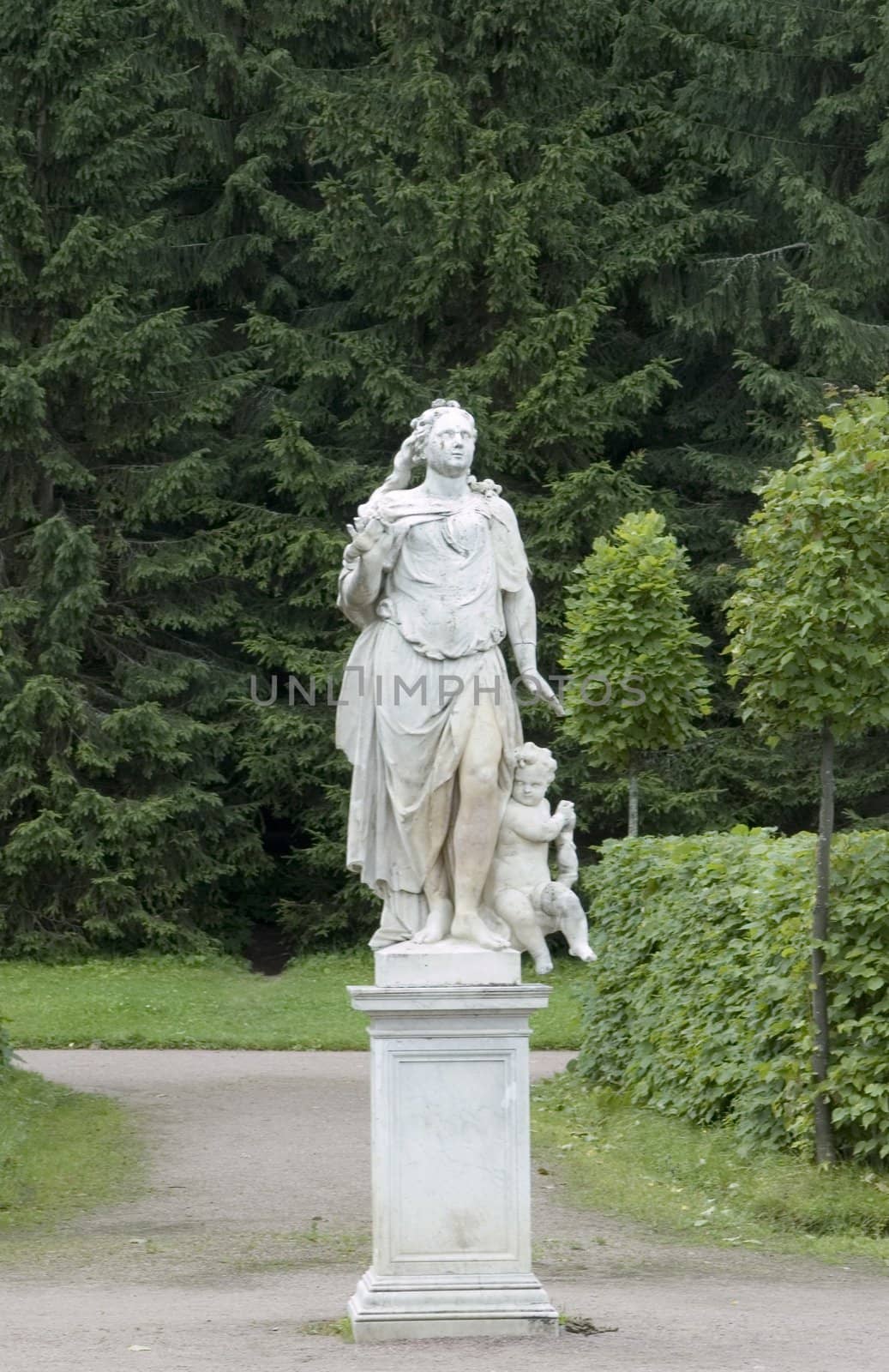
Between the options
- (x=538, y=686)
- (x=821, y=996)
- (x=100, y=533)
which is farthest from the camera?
(x=100, y=533)

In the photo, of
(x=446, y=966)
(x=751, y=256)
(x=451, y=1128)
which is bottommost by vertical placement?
(x=451, y=1128)

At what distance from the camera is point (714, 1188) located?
952 centimetres

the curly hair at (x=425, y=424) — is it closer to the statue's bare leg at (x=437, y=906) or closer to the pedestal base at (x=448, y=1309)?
the statue's bare leg at (x=437, y=906)

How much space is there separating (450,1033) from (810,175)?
63.9 feet

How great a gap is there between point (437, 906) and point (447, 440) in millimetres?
1621

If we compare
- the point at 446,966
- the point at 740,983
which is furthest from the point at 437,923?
the point at 740,983

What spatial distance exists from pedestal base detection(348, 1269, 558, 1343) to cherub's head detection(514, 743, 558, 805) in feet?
5.22

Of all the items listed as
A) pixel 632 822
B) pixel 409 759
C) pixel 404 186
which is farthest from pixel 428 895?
pixel 404 186

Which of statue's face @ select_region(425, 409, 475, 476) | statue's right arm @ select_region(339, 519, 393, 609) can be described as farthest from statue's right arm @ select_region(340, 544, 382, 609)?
statue's face @ select_region(425, 409, 475, 476)

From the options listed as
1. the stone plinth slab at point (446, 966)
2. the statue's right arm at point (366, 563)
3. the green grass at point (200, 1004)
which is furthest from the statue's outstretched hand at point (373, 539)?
the green grass at point (200, 1004)

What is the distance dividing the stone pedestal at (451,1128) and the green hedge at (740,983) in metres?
2.46

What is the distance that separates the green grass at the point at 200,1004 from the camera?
16734 millimetres

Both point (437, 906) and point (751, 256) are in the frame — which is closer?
point (437, 906)

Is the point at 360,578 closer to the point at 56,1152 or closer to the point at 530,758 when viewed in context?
the point at 530,758
